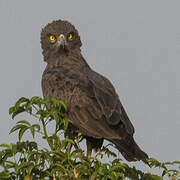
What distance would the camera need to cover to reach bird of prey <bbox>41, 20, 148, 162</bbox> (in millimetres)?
6871

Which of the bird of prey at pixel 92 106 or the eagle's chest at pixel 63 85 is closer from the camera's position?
the bird of prey at pixel 92 106

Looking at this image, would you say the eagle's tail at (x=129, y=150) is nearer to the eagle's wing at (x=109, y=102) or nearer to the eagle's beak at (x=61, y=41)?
the eagle's wing at (x=109, y=102)

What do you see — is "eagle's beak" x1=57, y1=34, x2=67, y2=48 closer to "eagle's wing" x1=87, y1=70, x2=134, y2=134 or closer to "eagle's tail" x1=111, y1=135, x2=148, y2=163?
"eagle's wing" x1=87, y1=70, x2=134, y2=134

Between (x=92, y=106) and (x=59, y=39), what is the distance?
2.58 metres

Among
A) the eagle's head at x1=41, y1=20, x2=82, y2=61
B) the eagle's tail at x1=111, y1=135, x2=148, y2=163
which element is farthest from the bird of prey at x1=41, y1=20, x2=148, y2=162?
the eagle's head at x1=41, y1=20, x2=82, y2=61

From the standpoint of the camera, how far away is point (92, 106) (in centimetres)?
727

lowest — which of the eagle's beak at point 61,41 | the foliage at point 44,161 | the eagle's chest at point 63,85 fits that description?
the foliage at point 44,161

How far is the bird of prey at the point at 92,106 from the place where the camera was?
6871 millimetres

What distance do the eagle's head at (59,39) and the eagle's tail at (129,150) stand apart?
3.11 meters

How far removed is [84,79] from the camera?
303 inches

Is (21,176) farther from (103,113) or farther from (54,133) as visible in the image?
(103,113)

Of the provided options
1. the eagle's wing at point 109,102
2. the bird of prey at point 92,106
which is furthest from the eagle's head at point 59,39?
the eagle's wing at point 109,102

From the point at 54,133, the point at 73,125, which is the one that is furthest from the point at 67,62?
the point at 54,133

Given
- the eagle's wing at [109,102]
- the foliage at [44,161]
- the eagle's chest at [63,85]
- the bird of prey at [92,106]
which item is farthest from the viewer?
the eagle's chest at [63,85]
